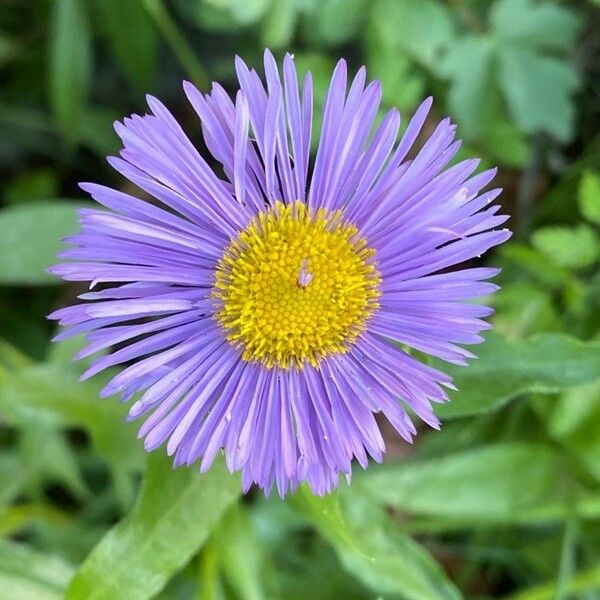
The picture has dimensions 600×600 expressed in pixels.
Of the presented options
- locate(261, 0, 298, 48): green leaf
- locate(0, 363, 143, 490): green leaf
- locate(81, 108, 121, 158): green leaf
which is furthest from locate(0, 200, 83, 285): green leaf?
locate(261, 0, 298, 48): green leaf

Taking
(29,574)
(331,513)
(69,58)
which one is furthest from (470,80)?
(29,574)

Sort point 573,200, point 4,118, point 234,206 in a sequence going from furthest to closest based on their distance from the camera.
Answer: point 4,118 → point 573,200 → point 234,206

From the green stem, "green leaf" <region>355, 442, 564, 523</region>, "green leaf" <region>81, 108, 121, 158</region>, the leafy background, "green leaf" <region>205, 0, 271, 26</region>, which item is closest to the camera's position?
→ the leafy background

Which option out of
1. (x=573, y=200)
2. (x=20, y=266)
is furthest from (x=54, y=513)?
(x=573, y=200)

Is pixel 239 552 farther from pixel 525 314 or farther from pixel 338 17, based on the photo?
pixel 338 17

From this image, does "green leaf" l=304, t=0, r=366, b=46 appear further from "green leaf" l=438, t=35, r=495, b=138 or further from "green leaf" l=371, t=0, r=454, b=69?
"green leaf" l=438, t=35, r=495, b=138

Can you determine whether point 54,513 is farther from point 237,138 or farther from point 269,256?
point 237,138
